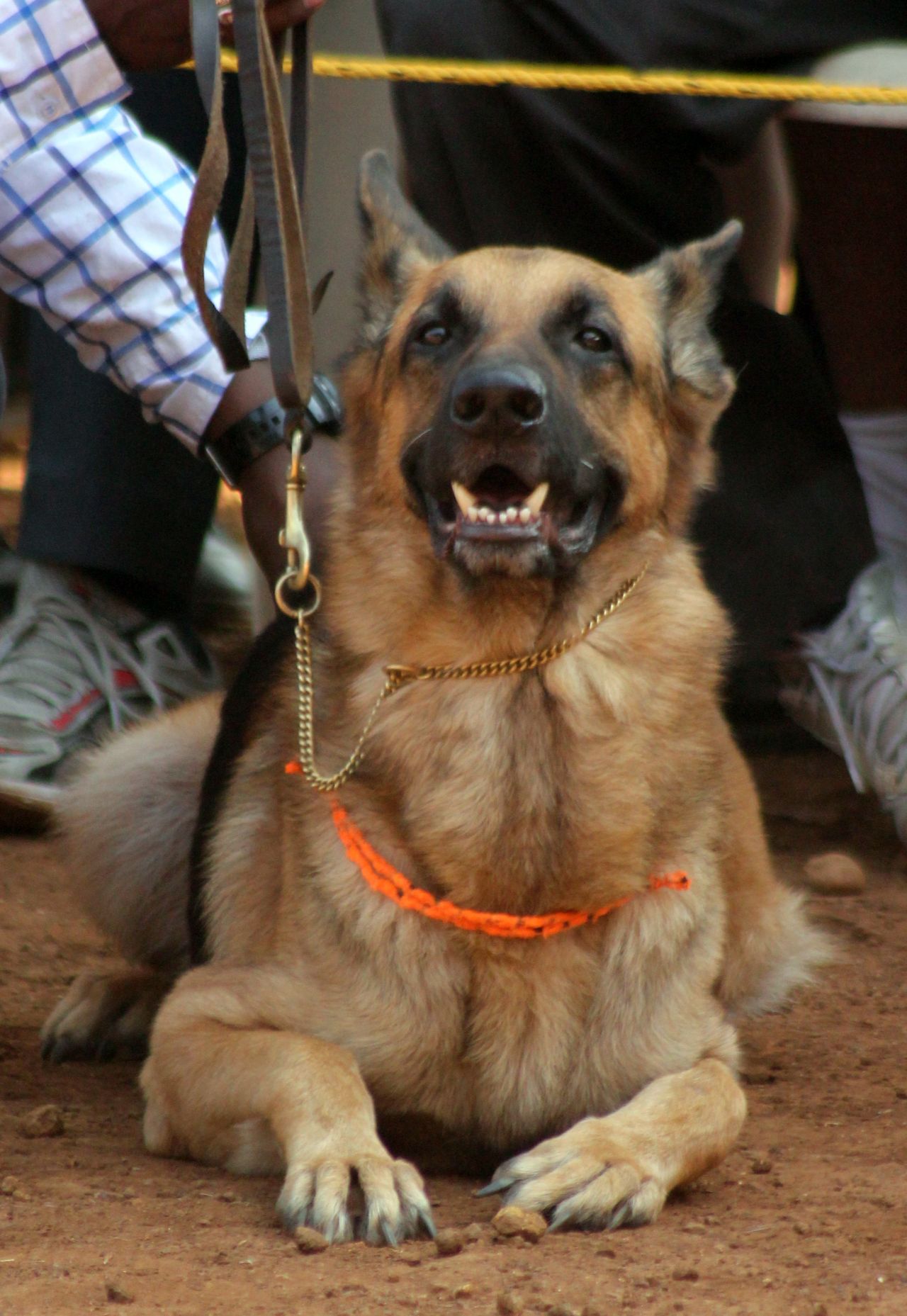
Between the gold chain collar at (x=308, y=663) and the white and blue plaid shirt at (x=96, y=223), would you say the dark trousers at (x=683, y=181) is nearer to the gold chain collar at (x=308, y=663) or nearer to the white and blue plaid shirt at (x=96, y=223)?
the white and blue plaid shirt at (x=96, y=223)

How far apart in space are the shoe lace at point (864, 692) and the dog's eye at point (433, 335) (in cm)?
218

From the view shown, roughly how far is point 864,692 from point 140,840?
216 centimetres

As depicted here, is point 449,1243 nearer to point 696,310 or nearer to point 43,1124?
point 43,1124

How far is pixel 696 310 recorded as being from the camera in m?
3.13

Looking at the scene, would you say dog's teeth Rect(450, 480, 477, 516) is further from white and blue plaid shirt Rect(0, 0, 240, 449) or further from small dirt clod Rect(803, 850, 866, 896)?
small dirt clod Rect(803, 850, 866, 896)

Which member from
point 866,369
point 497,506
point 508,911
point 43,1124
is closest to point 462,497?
point 497,506

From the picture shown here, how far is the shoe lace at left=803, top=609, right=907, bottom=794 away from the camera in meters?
4.60

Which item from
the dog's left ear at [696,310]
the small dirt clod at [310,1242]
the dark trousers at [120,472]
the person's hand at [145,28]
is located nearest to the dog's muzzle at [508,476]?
the dog's left ear at [696,310]

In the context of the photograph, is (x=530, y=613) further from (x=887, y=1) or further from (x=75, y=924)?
(x=887, y=1)

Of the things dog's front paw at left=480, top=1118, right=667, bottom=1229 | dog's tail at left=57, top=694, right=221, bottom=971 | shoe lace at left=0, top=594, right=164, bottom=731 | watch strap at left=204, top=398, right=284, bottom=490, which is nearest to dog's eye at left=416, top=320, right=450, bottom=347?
watch strap at left=204, top=398, right=284, bottom=490

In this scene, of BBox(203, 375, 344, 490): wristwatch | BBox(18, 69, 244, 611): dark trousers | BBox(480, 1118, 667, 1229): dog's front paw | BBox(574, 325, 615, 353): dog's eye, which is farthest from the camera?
BBox(18, 69, 244, 611): dark trousers

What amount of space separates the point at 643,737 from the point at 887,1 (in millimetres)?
2829

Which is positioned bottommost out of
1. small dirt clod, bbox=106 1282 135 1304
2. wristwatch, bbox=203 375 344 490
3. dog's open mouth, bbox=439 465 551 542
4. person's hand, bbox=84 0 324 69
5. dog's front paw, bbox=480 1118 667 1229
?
dog's front paw, bbox=480 1118 667 1229

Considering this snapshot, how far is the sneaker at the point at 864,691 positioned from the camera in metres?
4.61
